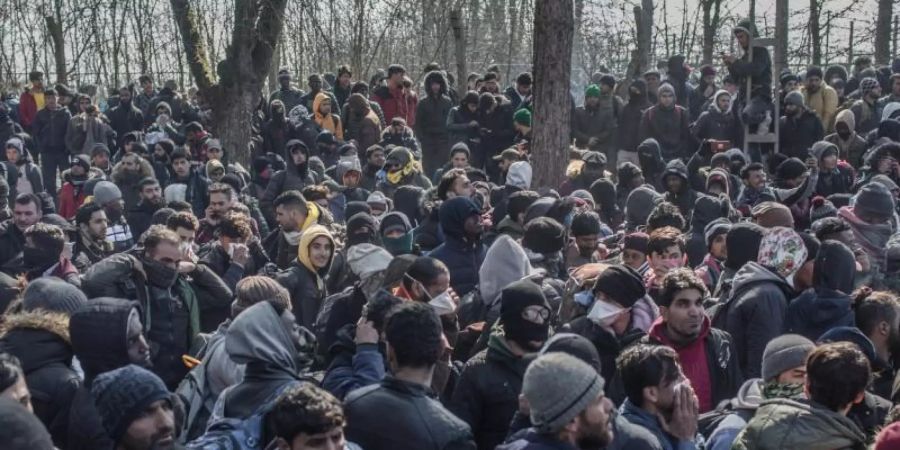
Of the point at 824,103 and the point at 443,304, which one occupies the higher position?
the point at 824,103

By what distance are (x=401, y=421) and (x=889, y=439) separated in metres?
1.71

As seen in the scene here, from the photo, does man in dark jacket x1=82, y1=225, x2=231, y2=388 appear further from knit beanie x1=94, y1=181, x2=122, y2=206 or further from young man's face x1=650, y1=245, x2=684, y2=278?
knit beanie x1=94, y1=181, x2=122, y2=206

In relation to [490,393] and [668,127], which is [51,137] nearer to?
[668,127]

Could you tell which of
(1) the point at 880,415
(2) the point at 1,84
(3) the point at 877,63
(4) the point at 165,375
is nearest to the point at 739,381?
(1) the point at 880,415

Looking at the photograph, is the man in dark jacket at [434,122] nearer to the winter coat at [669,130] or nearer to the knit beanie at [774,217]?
the winter coat at [669,130]

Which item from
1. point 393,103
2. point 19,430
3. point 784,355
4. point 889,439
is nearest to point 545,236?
point 784,355

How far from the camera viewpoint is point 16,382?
4.72 m

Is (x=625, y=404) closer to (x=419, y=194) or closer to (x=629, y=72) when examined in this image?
(x=419, y=194)

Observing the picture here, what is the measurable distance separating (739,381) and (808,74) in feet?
38.5

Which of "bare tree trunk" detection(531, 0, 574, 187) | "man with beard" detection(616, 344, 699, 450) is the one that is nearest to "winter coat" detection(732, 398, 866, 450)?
"man with beard" detection(616, 344, 699, 450)

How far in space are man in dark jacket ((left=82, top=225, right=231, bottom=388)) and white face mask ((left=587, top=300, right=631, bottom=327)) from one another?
2.42 m

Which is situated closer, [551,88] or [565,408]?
[565,408]

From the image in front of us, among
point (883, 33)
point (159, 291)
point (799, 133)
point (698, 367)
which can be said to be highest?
point (883, 33)

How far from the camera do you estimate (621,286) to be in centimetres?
604
